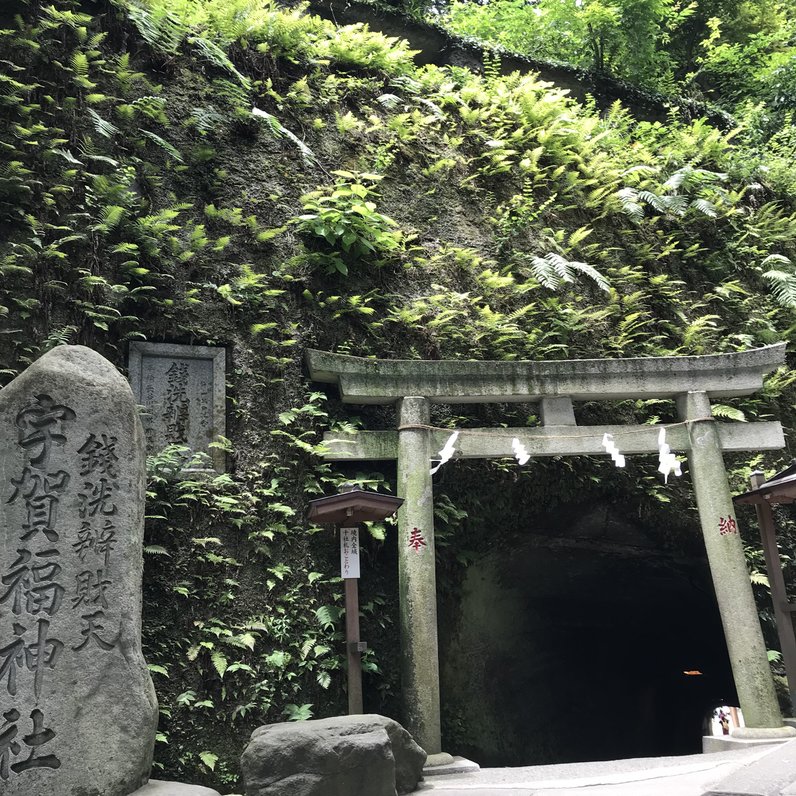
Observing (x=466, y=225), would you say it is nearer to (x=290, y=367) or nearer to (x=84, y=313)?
(x=290, y=367)

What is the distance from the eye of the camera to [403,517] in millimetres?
7492

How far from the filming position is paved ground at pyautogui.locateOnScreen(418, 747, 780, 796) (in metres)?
5.48

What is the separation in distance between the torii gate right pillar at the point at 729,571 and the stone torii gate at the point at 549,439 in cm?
1

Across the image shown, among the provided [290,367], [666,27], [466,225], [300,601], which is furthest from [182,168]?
[666,27]

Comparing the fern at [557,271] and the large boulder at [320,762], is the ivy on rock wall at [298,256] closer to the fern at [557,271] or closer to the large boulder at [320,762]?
the fern at [557,271]

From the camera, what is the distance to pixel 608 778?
629cm

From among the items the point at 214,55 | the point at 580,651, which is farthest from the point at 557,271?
the point at 580,651

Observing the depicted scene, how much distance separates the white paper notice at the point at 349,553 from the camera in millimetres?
6766

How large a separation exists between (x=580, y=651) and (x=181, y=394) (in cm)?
924

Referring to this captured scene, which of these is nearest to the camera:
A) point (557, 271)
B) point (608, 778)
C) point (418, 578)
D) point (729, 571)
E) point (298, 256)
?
point (608, 778)

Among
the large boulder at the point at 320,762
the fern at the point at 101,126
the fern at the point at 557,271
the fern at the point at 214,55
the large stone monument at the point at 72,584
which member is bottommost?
the large boulder at the point at 320,762

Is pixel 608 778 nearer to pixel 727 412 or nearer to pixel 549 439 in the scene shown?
pixel 549 439

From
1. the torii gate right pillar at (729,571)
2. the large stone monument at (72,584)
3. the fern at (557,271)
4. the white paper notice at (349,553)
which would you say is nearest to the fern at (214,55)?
the fern at (557,271)

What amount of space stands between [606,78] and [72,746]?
1704 cm
